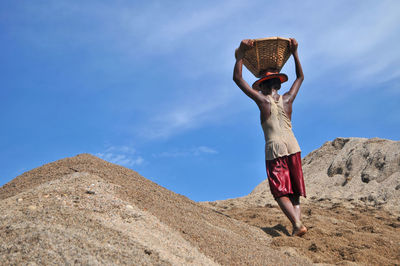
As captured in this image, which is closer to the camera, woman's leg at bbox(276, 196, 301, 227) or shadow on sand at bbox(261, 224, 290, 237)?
woman's leg at bbox(276, 196, 301, 227)

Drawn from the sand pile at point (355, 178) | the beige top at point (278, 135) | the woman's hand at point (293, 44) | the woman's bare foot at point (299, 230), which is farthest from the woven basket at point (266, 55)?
the sand pile at point (355, 178)

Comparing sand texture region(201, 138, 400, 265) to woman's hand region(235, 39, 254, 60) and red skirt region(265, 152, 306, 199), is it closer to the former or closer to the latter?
red skirt region(265, 152, 306, 199)

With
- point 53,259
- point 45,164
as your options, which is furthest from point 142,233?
point 45,164

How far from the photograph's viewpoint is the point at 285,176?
17.1ft

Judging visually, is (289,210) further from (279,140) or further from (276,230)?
(279,140)

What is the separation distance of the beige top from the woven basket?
1.54 feet

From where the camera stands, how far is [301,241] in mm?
4746

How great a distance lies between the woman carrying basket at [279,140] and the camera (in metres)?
5.14

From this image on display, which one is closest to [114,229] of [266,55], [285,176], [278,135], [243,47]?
[285,176]

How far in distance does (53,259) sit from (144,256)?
0.66m

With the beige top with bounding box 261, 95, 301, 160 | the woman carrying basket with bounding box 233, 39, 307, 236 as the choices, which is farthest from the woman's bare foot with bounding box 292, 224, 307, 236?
the beige top with bounding box 261, 95, 301, 160

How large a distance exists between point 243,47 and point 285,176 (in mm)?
1834

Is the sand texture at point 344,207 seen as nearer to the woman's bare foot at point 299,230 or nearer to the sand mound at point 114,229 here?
the woman's bare foot at point 299,230

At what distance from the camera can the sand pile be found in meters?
9.04
